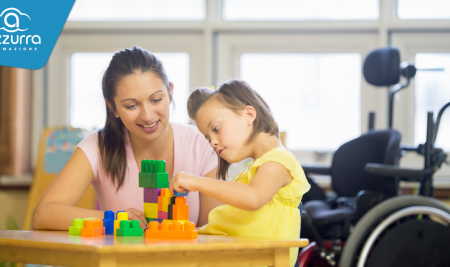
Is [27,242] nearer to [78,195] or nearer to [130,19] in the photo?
[78,195]

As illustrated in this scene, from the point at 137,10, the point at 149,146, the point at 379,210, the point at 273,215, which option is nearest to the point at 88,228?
the point at 273,215

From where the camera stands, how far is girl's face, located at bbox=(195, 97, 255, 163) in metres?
1.11

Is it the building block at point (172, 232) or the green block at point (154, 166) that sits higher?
the green block at point (154, 166)

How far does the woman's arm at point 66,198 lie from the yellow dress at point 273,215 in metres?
0.34

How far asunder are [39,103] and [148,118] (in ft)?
6.41

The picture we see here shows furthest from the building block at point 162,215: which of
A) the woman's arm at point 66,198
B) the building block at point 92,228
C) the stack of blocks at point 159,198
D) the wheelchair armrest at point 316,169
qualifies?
the wheelchair armrest at point 316,169

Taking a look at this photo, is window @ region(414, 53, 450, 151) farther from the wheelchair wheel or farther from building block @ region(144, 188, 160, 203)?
building block @ region(144, 188, 160, 203)

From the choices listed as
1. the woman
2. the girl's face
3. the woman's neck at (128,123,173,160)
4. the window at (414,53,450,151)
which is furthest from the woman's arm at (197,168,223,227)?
the window at (414,53,450,151)

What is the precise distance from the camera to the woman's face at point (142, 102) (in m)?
1.29

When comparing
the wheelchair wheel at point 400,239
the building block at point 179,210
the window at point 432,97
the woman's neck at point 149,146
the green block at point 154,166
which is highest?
the window at point 432,97

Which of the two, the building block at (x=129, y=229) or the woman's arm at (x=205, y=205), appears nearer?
the building block at (x=129, y=229)

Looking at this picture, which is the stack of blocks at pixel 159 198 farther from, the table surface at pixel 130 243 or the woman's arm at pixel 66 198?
the woman's arm at pixel 66 198

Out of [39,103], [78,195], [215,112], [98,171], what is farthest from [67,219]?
[39,103]

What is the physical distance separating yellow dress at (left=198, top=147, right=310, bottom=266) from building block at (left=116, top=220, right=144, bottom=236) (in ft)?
0.63
